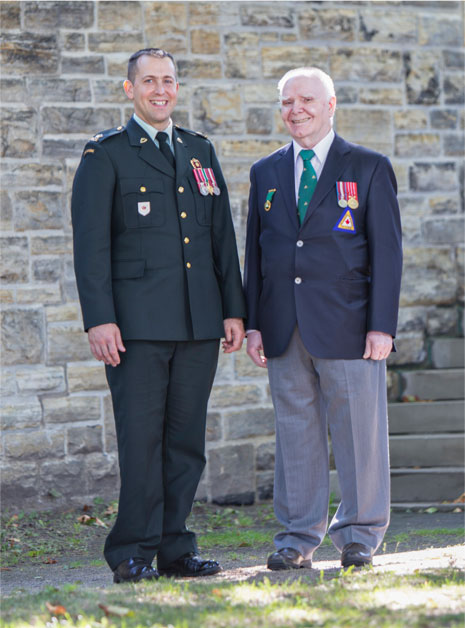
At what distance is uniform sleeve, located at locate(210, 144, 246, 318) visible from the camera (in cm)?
388

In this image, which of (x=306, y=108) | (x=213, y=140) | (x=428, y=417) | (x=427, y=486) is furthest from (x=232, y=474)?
(x=306, y=108)

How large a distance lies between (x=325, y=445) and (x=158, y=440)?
0.66m

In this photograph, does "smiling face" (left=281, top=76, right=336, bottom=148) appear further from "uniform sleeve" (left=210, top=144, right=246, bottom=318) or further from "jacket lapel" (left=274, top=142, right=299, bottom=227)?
"uniform sleeve" (left=210, top=144, right=246, bottom=318)

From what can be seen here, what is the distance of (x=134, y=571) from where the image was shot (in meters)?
3.62

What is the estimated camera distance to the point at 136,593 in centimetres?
324

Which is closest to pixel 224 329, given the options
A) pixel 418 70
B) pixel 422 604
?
pixel 422 604

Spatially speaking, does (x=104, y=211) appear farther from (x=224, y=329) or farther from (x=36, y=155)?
(x=36, y=155)

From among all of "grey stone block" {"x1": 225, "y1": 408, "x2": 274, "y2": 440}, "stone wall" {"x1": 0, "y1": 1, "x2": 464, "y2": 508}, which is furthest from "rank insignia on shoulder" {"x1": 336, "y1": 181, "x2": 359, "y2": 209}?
"grey stone block" {"x1": 225, "y1": 408, "x2": 274, "y2": 440}

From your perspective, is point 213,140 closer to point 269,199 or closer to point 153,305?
point 269,199

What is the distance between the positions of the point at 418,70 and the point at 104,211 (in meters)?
4.07

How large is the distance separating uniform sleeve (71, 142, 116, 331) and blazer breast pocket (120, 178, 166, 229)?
6cm

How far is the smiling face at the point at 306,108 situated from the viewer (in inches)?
149

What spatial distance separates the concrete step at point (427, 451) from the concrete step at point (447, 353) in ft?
2.23

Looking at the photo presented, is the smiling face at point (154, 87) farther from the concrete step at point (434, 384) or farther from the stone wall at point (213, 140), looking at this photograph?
the concrete step at point (434, 384)
